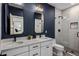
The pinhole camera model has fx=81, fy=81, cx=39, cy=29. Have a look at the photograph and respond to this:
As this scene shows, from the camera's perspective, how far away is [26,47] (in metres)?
1.50

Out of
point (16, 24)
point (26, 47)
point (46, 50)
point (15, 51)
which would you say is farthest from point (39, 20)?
point (15, 51)

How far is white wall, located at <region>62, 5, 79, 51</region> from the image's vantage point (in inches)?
66.3

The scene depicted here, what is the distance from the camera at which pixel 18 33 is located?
6.03ft

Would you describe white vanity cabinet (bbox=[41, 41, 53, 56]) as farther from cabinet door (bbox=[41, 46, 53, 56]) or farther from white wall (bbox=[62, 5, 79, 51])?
white wall (bbox=[62, 5, 79, 51])

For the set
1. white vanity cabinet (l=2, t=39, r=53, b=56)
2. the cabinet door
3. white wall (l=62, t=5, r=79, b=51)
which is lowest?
the cabinet door

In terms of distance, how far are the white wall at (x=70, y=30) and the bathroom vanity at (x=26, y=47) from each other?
0.35 m

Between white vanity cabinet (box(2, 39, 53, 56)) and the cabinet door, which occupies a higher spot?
white vanity cabinet (box(2, 39, 53, 56))

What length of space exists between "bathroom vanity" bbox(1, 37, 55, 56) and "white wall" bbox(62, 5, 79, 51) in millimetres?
349

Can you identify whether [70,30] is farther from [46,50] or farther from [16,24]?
[16,24]

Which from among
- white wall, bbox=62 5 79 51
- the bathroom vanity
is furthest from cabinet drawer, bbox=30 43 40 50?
white wall, bbox=62 5 79 51

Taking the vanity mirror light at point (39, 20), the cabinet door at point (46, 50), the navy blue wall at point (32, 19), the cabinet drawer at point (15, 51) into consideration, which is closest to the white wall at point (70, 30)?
the navy blue wall at point (32, 19)

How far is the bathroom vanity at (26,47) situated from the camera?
50.2 inches

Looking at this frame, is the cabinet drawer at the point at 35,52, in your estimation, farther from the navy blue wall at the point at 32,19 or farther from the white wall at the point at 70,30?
the white wall at the point at 70,30

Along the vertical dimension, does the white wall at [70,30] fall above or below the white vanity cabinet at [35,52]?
above
